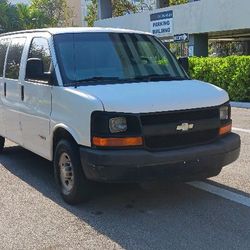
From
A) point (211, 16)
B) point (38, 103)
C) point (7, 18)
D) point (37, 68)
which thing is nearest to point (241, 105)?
A: point (211, 16)

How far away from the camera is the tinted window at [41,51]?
19.2 ft

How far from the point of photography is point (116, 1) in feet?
126

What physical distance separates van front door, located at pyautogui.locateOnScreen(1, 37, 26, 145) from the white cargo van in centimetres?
6

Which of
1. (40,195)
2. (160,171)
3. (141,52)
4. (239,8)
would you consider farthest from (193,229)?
(239,8)

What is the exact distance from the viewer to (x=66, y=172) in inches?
213

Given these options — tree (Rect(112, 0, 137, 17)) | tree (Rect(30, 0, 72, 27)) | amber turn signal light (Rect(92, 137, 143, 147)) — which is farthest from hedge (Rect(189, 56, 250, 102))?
tree (Rect(30, 0, 72, 27))

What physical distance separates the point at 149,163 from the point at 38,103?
1880mm

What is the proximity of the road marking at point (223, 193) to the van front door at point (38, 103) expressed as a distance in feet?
6.15

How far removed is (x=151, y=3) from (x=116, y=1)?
7163 millimetres

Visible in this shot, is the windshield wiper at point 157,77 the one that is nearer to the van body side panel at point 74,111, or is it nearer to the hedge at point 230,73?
the van body side panel at point 74,111

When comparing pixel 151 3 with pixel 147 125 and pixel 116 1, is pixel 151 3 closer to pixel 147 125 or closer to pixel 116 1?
pixel 116 1

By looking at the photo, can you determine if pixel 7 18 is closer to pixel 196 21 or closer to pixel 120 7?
pixel 120 7

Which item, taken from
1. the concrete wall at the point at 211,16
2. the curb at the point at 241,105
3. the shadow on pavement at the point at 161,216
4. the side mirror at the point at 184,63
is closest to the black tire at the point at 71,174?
the shadow on pavement at the point at 161,216

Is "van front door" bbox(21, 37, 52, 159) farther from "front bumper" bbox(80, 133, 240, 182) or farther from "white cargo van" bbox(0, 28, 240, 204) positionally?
"front bumper" bbox(80, 133, 240, 182)
